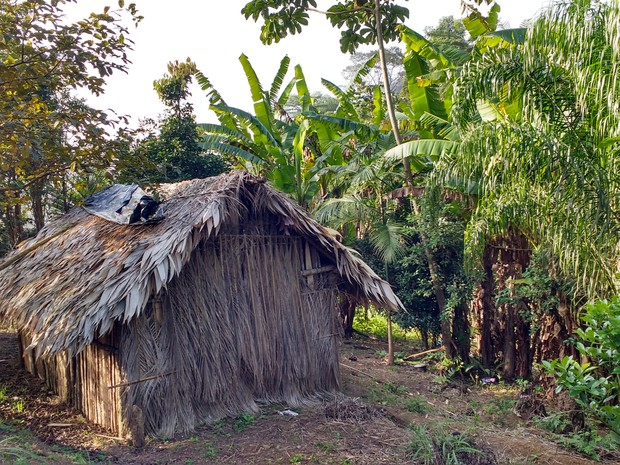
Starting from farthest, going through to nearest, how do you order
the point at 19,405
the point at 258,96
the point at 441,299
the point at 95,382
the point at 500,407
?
the point at 258,96 < the point at 441,299 < the point at 500,407 < the point at 19,405 < the point at 95,382

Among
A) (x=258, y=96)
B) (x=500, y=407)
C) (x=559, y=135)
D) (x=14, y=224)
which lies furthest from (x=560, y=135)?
(x=14, y=224)

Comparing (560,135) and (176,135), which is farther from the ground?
(176,135)

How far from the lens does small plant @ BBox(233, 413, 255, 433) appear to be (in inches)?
254

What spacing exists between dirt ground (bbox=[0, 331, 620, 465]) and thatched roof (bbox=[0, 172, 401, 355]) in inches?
44.9

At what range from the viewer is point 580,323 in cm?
793

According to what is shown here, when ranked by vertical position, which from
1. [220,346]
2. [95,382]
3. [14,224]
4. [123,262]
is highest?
[14,224]

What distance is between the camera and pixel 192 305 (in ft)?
21.6

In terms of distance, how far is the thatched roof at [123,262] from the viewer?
18.7ft

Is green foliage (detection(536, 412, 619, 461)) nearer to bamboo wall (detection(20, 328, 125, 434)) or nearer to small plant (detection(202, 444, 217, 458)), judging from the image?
small plant (detection(202, 444, 217, 458))

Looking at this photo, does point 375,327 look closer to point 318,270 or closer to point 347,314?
point 347,314

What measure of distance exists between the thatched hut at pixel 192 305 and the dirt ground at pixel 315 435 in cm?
31

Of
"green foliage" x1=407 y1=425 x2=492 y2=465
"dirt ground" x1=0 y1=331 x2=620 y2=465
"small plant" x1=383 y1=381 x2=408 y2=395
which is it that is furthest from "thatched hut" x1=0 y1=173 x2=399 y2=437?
"green foliage" x1=407 y1=425 x2=492 y2=465

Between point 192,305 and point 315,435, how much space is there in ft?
7.04

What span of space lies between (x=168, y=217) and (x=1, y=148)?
90.3 inches
